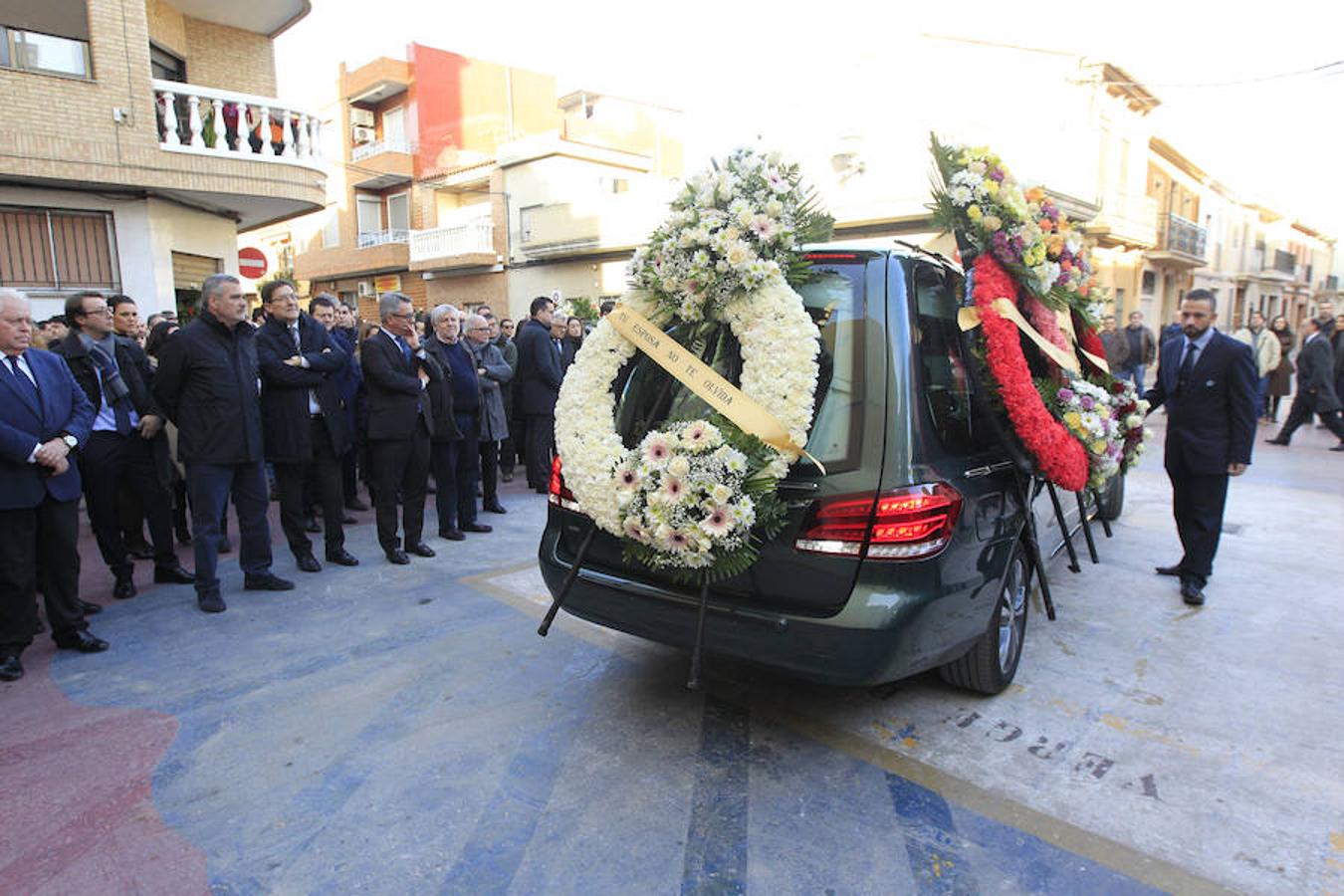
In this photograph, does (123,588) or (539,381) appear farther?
(539,381)

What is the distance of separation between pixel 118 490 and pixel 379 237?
26101 millimetres

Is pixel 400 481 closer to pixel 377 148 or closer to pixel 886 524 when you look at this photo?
pixel 886 524

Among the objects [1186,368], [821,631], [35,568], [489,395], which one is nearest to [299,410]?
[35,568]

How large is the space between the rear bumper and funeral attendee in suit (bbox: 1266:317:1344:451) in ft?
37.5

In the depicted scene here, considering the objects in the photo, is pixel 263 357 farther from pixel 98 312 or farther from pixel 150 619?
pixel 150 619

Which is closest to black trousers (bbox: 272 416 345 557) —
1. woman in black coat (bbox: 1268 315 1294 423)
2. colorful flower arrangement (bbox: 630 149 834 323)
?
colorful flower arrangement (bbox: 630 149 834 323)

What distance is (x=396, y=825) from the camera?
2.79 m

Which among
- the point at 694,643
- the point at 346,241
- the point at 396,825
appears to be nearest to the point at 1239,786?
the point at 694,643

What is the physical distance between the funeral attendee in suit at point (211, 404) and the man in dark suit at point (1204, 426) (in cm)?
591

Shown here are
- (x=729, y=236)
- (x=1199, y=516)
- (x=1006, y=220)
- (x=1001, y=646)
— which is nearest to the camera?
(x=729, y=236)

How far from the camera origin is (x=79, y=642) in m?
4.39

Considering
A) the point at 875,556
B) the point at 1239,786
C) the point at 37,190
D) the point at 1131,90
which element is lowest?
the point at 1239,786

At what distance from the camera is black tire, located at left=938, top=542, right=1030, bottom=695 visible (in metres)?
3.56

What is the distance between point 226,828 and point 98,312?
12.9ft
